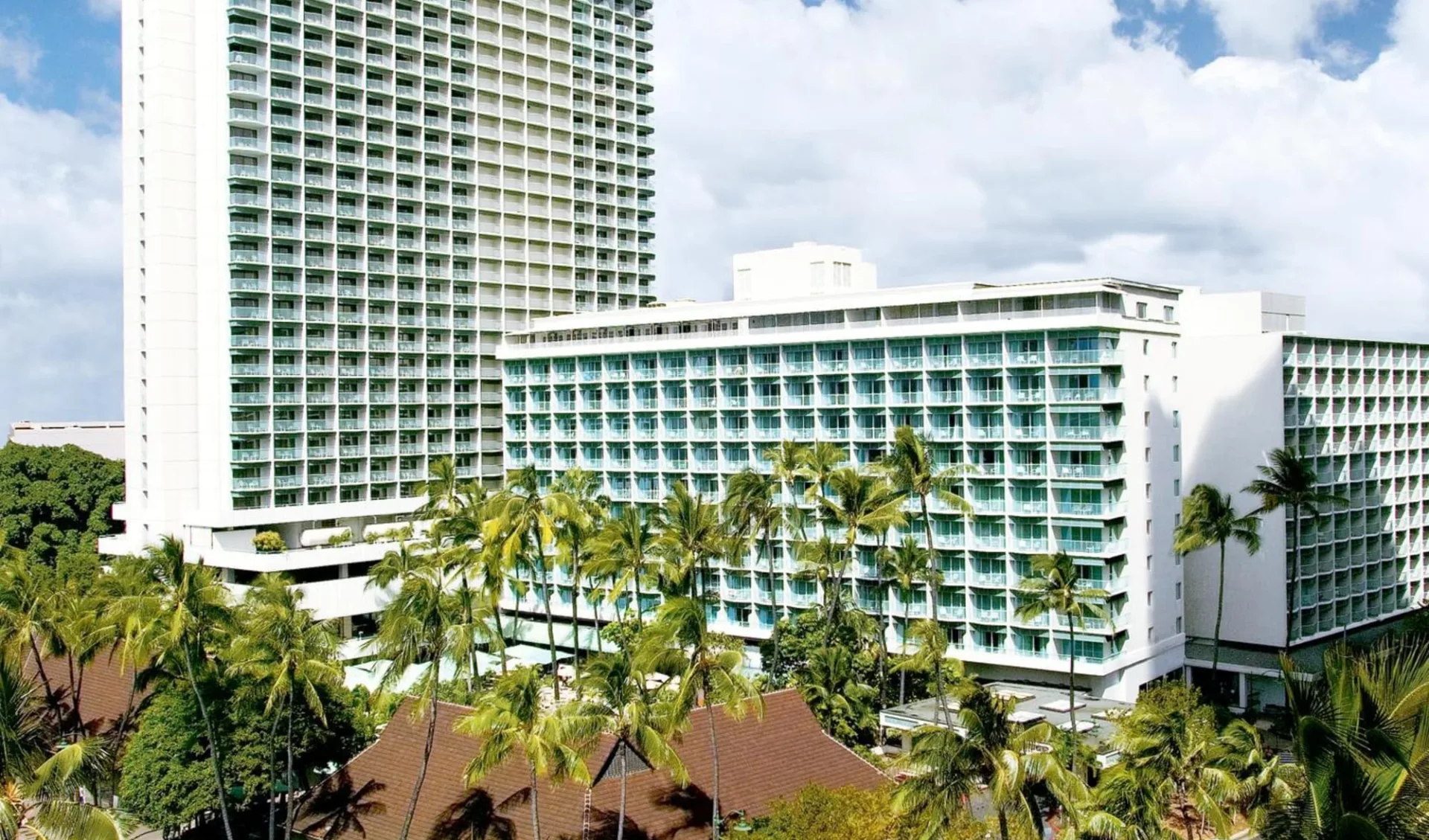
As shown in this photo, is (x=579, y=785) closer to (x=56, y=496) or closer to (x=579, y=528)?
(x=579, y=528)

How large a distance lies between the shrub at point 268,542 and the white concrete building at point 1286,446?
202ft

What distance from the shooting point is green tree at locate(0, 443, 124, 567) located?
105 m

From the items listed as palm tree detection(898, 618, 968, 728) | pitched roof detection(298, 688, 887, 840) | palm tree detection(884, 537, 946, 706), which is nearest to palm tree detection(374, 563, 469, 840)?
pitched roof detection(298, 688, 887, 840)

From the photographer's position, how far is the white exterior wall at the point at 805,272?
89.2 metres

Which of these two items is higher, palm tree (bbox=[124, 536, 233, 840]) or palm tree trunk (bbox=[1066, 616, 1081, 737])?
palm tree (bbox=[124, 536, 233, 840])

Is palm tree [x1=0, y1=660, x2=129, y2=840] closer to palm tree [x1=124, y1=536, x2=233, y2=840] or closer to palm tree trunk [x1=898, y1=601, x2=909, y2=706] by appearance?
palm tree [x1=124, y1=536, x2=233, y2=840]

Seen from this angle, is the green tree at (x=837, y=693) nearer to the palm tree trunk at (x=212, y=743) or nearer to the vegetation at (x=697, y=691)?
the vegetation at (x=697, y=691)

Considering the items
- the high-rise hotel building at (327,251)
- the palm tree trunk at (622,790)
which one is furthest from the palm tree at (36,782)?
the high-rise hotel building at (327,251)

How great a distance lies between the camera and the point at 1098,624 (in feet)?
216

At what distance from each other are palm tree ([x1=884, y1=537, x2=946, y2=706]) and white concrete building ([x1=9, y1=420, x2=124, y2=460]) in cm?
9455

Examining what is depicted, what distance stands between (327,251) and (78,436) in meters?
56.1

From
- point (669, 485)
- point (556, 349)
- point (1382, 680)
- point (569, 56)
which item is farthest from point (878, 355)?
point (1382, 680)

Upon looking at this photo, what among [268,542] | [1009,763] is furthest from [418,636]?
[268,542]

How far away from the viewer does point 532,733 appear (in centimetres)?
3866
